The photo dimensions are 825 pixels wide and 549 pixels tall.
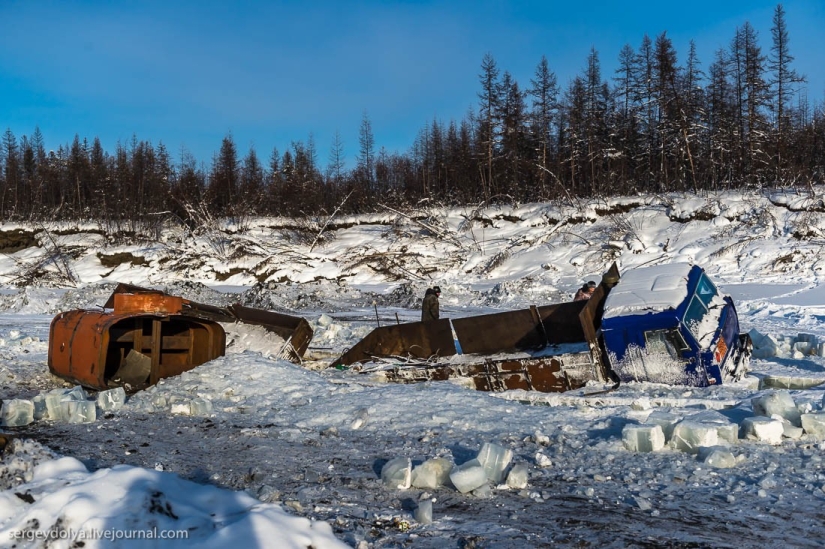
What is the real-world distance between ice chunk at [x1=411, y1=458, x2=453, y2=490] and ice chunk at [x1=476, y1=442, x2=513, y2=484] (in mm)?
308

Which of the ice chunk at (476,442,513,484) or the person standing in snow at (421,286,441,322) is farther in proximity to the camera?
the person standing in snow at (421,286,441,322)

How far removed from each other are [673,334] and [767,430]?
2.68 m

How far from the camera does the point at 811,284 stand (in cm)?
2230

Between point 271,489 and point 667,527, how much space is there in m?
2.97

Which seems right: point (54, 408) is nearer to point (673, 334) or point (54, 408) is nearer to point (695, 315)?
point (673, 334)

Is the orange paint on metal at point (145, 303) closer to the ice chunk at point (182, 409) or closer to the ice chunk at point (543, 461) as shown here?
the ice chunk at point (182, 409)

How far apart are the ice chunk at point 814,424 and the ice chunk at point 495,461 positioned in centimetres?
298

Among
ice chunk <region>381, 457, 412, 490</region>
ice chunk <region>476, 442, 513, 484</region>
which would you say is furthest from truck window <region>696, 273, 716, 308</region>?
ice chunk <region>381, 457, 412, 490</region>

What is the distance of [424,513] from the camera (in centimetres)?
468

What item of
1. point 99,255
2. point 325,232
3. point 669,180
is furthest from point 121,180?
point 669,180

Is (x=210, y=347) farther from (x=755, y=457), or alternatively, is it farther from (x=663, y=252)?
(x=663, y=252)

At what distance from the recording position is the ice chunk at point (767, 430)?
6.17 m

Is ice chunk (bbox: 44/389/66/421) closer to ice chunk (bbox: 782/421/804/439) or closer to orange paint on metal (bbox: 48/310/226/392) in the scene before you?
orange paint on metal (bbox: 48/310/226/392)

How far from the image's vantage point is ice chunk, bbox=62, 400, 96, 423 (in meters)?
8.27
